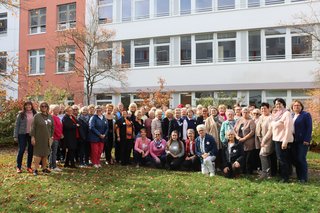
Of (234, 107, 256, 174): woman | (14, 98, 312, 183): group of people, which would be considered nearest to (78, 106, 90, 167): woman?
(14, 98, 312, 183): group of people

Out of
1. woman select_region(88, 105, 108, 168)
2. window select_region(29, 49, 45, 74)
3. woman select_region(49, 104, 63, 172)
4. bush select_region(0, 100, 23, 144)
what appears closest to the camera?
woman select_region(49, 104, 63, 172)

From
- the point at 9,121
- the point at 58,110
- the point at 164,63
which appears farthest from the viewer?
the point at 164,63

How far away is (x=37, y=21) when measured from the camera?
32.7m

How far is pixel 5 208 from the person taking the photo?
24.9 feet

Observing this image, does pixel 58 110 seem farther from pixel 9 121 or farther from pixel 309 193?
pixel 9 121

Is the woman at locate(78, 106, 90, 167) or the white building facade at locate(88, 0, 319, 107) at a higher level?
the white building facade at locate(88, 0, 319, 107)

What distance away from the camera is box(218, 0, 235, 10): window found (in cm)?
2534

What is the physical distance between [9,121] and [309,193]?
49.1 feet

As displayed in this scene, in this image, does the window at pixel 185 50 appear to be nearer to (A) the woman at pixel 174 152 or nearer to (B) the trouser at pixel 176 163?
(A) the woman at pixel 174 152

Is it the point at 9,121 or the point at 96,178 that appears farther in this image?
the point at 9,121

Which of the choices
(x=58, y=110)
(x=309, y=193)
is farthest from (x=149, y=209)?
(x=58, y=110)

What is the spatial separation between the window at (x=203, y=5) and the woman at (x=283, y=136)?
58.7ft

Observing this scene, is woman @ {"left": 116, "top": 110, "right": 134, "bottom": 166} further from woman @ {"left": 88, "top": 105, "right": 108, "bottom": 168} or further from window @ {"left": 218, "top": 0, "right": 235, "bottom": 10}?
window @ {"left": 218, "top": 0, "right": 235, "bottom": 10}

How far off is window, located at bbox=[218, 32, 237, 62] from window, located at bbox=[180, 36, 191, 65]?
2.19m
